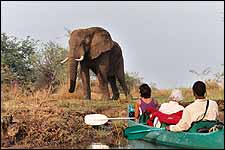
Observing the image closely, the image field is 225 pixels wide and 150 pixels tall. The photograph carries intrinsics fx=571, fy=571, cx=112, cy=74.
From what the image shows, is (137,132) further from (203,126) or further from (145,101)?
(203,126)

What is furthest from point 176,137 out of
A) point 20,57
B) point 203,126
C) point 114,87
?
point 20,57

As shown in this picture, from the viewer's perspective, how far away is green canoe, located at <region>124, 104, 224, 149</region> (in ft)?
32.6

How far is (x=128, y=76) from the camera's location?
111ft

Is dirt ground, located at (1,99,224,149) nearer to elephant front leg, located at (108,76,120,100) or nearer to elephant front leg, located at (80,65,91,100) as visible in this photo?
elephant front leg, located at (80,65,91,100)

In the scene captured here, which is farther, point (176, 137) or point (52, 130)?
point (52, 130)

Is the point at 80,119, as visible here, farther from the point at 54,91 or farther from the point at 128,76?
the point at 128,76

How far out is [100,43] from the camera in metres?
19.5

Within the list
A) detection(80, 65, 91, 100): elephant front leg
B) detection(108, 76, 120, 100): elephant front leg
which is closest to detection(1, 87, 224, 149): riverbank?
detection(80, 65, 91, 100): elephant front leg

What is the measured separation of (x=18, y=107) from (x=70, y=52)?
584 cm

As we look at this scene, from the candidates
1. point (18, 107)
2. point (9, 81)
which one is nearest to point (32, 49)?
point (9, 81)

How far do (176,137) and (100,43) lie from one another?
892cm

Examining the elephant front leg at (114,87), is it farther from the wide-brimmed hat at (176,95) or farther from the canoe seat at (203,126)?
the canoe seat at (203,126)

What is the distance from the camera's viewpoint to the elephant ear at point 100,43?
63.4 feet

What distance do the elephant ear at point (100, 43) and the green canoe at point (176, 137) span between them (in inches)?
258
